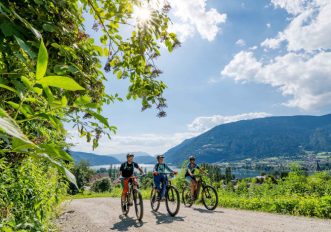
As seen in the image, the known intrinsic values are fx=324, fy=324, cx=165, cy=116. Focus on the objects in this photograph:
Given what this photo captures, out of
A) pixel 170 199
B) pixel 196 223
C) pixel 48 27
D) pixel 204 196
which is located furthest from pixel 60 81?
pixel 204 196

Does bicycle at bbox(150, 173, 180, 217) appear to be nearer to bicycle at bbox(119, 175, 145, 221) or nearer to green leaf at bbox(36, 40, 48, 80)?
bicycle at bbox(119, 175, 145, 221)

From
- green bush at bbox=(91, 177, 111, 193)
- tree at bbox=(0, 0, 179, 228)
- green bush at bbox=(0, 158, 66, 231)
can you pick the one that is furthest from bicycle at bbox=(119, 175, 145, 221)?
green bush at bbox=(91, 177, 111, 193)

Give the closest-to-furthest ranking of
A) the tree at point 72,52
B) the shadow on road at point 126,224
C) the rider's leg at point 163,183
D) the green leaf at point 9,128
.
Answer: the green leaf at point 9,128
the tree at point 72,52
the shadow on road at point 126,224
the rider's leg at point 163,183

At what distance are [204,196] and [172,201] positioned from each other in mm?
3366

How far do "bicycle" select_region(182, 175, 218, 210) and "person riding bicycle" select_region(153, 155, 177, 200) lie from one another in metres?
2.59

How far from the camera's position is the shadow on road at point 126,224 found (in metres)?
11.7

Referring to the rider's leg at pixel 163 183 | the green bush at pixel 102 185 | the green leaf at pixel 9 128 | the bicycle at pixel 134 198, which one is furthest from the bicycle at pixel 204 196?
the green bush at pixel 102 185

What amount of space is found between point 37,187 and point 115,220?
7.70m

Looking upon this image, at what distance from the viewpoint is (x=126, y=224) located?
40.8ft

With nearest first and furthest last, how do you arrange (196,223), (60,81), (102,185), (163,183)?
(60,81) → (196,223) → (163,183) → (102,185)

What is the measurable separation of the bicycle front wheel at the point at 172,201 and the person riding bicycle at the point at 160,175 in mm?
360

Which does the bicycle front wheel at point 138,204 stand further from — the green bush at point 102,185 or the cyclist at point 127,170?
the green bush at point 102,185

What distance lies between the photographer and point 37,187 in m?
6.47

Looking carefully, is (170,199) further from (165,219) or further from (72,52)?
(72,52)
